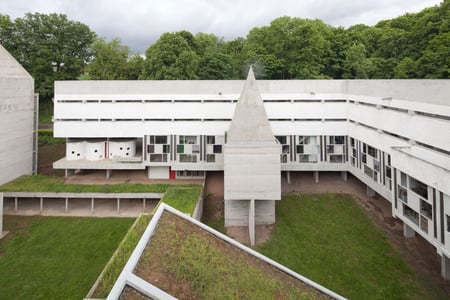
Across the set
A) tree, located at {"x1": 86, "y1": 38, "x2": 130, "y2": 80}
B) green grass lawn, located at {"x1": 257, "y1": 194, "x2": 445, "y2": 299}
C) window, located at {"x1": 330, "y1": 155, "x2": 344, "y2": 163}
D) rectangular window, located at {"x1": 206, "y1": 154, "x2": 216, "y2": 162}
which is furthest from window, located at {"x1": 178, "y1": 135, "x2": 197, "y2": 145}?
tree, located at {"x1": 86, "y1": 38, "x2": 130, "y2": 80}

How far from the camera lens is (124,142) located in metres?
24.5

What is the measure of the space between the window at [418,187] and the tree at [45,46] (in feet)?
135

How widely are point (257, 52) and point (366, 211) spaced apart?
85.0ft

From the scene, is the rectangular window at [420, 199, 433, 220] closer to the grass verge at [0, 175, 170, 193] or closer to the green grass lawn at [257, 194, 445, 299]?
the green grass lawn at [257, 194, 445, 299]

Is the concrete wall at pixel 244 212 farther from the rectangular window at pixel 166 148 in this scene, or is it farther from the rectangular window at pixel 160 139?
the rectangular window at pixel 160 139

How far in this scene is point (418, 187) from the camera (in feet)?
42.4

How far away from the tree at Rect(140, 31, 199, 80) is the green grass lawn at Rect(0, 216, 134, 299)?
17741 mm

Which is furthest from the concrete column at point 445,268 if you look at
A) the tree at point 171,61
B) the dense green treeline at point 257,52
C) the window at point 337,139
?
the tree at point 171,61

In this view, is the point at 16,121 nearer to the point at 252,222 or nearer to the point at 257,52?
the point at 252,222

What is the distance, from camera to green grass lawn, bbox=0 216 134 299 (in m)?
13.9

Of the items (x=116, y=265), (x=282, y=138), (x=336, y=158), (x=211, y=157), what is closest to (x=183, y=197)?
(x=211, y=157)

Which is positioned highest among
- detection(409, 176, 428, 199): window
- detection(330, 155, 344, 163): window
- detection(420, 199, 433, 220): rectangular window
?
detection(330, 155, 344, 163): window

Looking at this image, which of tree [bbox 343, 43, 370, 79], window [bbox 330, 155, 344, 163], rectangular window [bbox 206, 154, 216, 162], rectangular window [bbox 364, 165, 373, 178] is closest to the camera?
rectangular window [bbox 364, 165, 373, 178]

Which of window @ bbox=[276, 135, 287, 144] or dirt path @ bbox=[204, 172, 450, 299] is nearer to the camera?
dirt path @ bbox=[204, 172, 450, 299]
